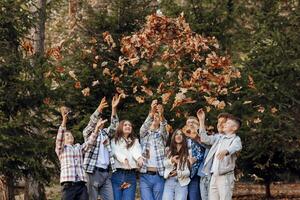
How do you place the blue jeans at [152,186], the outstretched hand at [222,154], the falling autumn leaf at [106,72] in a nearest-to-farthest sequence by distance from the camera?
the outstretched hand at [222,154] < the blue jeans at [152,186] < the falling autumn leaf at [106,72]

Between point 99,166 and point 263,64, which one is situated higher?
point 263,64

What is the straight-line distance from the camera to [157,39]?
→ 12930 millimetres

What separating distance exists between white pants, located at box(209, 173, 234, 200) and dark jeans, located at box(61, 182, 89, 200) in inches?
77.3

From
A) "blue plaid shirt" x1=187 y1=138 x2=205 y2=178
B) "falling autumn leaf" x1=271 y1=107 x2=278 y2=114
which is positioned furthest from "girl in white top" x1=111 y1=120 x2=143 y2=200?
"falling autumn leaf" x1=271 y1=107 x2=278 y2=114

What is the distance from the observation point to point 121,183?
9.60 meters

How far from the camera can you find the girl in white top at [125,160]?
31.3 feet

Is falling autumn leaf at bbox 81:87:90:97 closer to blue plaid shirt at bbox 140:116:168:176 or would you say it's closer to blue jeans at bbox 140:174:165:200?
blue plaid shirt at bbox 140:116:168:176

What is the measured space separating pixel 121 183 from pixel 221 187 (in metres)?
1.69

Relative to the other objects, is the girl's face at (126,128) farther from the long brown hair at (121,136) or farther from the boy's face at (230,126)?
the boy's face at (230,126)

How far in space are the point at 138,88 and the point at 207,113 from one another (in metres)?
1.75

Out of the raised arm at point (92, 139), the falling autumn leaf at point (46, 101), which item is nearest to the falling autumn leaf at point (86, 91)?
the falling autumn leaf at point (46, 101)

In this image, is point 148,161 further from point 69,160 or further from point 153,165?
point 69,160

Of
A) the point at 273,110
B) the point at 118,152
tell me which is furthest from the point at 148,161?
the point at 273,110

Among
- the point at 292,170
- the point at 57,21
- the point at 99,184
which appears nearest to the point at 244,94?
the point at 292,170
